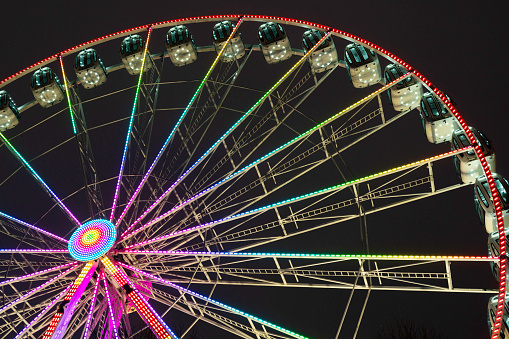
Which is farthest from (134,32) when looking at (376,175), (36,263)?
(376,175)

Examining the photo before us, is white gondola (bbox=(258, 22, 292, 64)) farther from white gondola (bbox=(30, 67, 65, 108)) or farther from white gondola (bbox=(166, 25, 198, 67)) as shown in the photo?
white gondola (bbox=(30, 67, 65, 108))

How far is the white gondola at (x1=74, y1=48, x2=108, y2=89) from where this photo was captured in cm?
1703

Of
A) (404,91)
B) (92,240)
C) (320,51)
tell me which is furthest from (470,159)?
(92,240)

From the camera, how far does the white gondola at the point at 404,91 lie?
14.6m

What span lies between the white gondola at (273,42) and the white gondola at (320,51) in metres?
0.67

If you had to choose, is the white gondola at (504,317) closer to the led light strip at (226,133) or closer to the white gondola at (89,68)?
the led light strip at (226,133)

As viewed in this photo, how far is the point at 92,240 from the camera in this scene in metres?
12.9

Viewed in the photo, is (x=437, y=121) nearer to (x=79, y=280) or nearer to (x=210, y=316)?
(x=210, y=316)

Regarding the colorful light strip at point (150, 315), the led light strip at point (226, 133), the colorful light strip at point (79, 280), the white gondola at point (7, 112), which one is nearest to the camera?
the colorful light strip at point (150, 315)

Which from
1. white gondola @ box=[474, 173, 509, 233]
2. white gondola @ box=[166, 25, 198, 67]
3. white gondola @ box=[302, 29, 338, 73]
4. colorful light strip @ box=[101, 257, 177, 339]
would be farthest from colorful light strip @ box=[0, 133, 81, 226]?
white gondola @ box=[474, 173, 509, 233]

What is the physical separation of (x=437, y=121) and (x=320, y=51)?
12.0 feet

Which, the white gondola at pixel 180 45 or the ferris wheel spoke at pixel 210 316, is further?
the white gondola at pixel 180 45

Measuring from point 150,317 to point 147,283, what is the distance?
4.04 meters

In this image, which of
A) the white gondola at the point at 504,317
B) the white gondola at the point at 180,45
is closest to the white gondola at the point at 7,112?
the white gondola at the point at 180,45
